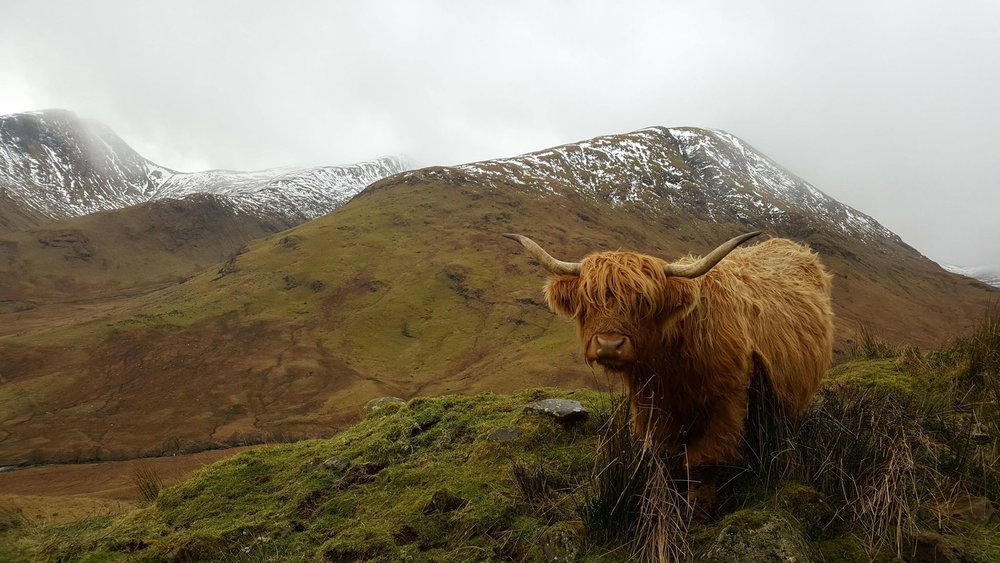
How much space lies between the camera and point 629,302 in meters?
3.54

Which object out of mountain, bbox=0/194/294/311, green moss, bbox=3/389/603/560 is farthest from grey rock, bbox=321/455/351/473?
mountain, bbox=0/194/294/311

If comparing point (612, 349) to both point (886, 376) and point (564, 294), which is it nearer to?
point (564, 294)

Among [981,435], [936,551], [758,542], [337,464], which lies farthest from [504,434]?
[981,435]

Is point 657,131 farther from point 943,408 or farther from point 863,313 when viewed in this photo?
point 943,408

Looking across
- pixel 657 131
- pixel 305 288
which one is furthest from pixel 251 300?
pixel 657 131

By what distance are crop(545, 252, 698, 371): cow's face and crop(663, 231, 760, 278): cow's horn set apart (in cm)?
7

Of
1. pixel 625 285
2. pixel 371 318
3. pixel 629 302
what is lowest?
pixel 371 318

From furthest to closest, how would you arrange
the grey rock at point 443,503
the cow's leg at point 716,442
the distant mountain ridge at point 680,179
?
the distant mountain ridge at point 680,179
the grey rock at point 443,503
the cow's leg at point 716,442

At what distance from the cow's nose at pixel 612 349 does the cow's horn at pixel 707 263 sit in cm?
71

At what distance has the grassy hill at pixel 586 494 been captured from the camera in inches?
106

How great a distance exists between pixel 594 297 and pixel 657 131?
19760cm

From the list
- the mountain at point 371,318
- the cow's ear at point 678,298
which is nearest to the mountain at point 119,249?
the mountain at point 371,318

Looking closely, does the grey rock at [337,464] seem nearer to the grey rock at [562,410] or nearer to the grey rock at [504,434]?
the grey rock at [504,434]

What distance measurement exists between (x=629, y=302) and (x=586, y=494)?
1333 mm
